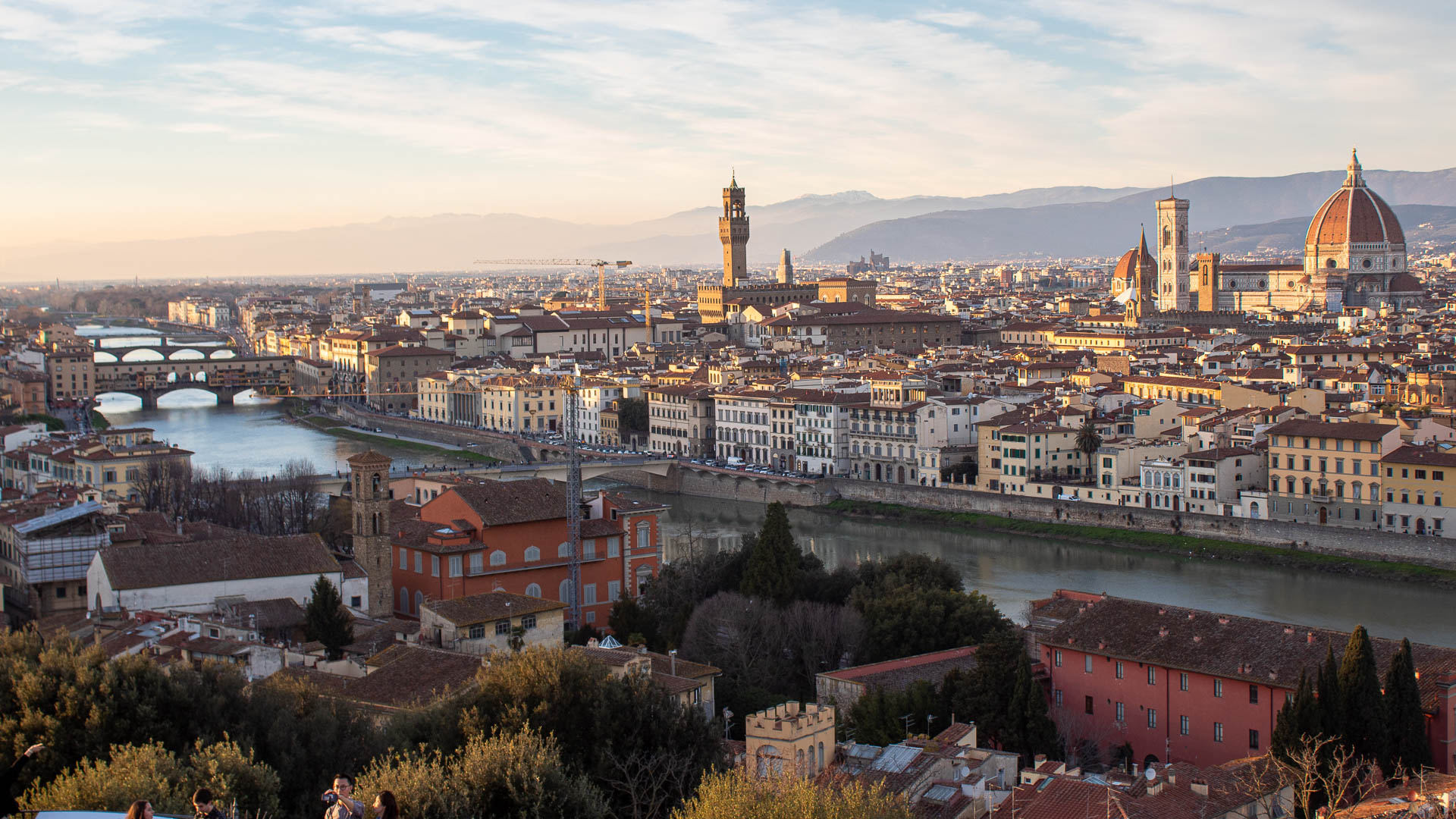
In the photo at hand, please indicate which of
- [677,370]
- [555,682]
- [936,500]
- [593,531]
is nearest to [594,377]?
[677,370]

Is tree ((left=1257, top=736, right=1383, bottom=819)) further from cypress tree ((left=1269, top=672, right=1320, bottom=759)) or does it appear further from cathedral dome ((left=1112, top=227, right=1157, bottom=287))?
cathedral dome ((left=1112, top=227, right=1157, bottom=287))

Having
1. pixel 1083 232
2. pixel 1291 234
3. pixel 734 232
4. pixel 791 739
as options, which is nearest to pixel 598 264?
pixel 734 232

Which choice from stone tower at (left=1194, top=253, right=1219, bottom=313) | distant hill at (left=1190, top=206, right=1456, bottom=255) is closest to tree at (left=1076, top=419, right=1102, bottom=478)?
stone tower at (left=1194, top=253, right=1219, bottom=313)

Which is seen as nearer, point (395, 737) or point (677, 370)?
point (395, 737)

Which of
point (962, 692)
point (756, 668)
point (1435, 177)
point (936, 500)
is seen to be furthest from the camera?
point (1435, 177)

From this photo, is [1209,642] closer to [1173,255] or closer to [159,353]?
[159,353]

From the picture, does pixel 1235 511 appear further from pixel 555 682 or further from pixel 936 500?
pixel 555 682
